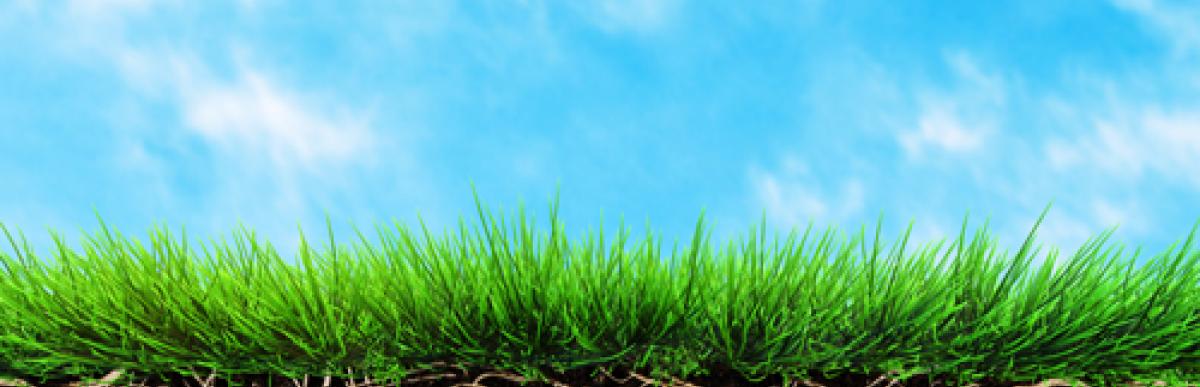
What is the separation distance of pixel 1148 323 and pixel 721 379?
2.54 feet

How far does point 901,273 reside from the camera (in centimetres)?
203

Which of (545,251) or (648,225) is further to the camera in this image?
(648,225)

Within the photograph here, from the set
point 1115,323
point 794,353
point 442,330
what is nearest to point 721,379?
point 794,353

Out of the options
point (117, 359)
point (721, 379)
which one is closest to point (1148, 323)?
point (721, 379)

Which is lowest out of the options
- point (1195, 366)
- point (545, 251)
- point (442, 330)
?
point (1195, 366)

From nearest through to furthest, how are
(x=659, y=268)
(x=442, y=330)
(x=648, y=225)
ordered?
(x=442, y=330)
(x=659, y=268)
(x=648, y=225)

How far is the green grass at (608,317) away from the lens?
1901mm

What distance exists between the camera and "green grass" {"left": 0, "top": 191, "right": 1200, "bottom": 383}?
1901 mm

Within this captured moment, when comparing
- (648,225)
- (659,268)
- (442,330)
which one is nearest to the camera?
(442,330)

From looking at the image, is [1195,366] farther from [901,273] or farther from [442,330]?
[442,330]

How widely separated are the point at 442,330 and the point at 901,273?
0.83m

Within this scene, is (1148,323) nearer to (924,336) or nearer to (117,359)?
(924,336)

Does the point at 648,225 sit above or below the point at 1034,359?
above

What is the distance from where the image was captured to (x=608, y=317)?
186 centimetres
